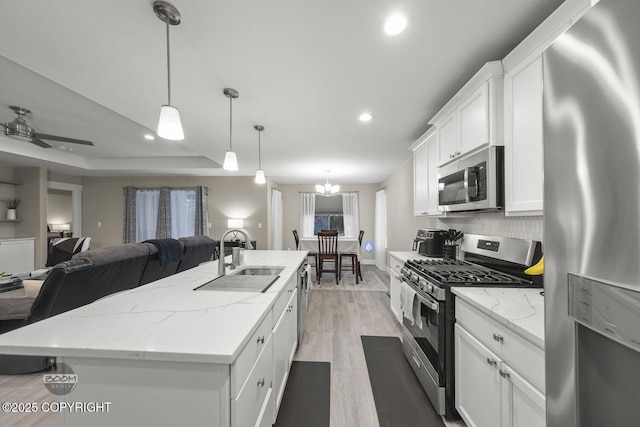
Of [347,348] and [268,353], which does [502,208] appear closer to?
[268,353]

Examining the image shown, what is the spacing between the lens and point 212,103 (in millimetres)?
2258

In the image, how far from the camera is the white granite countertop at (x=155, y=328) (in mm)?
792

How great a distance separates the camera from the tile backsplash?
1.65 metres

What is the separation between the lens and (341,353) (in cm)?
238

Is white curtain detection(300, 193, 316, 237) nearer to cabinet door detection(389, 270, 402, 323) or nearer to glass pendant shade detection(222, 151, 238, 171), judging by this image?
cabinet door detection(389, 270, 402, 323)

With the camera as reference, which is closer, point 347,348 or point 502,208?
point 502,208

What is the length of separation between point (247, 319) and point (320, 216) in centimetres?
642

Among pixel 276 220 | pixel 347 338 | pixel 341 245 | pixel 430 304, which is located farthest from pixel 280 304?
pixel 276 220

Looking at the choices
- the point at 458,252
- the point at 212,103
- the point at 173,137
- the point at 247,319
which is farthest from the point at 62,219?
the point at 458,252

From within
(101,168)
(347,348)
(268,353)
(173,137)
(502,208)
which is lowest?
(347,348)

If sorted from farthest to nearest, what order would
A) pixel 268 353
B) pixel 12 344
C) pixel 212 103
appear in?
1. pixel 212 103
2. pixel 268 353
3. pixel 12 344

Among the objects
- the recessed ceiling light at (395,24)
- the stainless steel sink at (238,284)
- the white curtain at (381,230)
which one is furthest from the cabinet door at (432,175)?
the white curtain at (381,230)

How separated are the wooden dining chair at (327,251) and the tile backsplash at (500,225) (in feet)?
8.25

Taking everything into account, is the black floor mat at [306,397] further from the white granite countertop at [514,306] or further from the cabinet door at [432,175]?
the cabinet door at [432,175]
